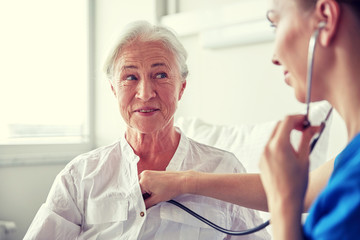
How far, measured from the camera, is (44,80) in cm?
266

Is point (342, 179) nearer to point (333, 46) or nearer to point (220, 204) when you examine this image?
point (333, 46)

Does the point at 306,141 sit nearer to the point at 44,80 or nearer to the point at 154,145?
the point at 154,145

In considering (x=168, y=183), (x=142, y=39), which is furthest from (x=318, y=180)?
(x=142, y=39)

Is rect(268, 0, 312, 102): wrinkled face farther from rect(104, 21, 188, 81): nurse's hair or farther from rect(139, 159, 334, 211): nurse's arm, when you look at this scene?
rect(104, 21, 188, 81): nurse's hair

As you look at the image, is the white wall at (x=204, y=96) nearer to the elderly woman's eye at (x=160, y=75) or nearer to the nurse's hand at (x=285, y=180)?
the elderly woman's eye at (x=160, y=75)

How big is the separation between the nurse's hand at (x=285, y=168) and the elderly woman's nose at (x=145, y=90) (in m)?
0.66

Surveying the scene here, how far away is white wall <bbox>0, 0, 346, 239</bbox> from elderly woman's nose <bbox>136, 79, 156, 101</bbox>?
0.77 meters

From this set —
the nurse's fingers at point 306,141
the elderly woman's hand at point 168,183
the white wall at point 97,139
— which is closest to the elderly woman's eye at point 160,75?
the elderly woman's hand at point 168,183

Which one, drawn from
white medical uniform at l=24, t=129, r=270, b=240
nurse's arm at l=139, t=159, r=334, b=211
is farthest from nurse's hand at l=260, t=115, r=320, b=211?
white medical uniform at l=24, t=129, r=270, b=240

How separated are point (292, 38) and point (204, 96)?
1.53m

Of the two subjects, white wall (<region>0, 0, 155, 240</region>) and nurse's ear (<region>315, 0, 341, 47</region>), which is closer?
nurse's ear (<region>315, 0, 341, 47</region>)

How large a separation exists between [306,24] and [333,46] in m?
0.06

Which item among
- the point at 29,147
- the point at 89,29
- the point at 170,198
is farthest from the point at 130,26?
the point at 89,29

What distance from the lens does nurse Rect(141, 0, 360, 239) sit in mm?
678
